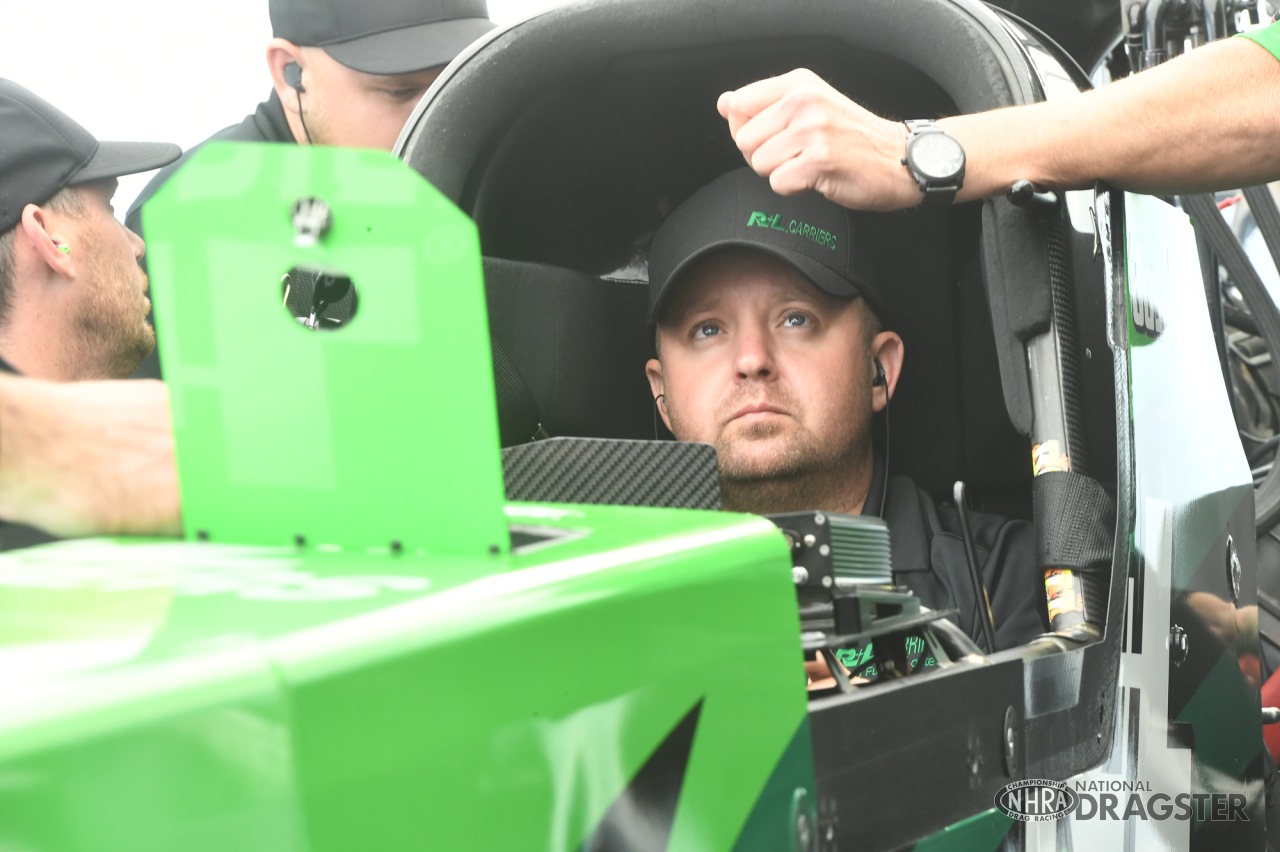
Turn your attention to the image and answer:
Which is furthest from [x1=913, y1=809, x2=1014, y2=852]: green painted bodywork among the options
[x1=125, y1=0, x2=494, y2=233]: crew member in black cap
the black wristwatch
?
[x1=125, y1=0, x2=494, y2=233]: crew member in black cap

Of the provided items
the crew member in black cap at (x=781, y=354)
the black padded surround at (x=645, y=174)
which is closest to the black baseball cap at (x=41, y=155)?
the black padded surround at (x=645, y=174)

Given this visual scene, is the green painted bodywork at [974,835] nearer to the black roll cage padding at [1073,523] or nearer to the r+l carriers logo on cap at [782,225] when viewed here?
the black roll cage padding at [1073,523]

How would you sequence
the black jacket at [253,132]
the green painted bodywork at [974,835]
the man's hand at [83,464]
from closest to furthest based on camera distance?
1. the man's hand at [83,464]
2. the green painted bodywork at [974,835]
3. the black jacket at [253,132]

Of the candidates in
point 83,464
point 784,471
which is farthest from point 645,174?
point 83,464

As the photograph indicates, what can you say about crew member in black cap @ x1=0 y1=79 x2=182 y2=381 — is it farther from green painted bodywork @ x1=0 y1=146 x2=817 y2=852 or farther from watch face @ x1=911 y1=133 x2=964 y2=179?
Answer: green painted bodywork @ x1=0 y1=146 x2=817 y2=852

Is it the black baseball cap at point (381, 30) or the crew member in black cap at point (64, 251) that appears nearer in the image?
the crew member in black cap at point (64, 251)

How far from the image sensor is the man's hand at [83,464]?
3.01 feet

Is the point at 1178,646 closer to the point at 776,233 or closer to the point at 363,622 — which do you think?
the point at 776,233

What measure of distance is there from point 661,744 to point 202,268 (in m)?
0.38

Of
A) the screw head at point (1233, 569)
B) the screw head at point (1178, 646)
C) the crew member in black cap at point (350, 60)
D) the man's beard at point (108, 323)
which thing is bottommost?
the screw head at point (1178, 646)

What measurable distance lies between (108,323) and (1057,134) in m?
1.98

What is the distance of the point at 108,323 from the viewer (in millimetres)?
2859

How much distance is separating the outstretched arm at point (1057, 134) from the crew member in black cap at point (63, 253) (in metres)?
1.63

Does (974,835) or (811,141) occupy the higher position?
(811,141)
